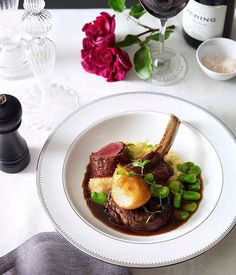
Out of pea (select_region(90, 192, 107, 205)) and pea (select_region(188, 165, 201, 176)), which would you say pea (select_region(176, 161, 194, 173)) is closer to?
pea (select_region(188, 165, 201, 176))

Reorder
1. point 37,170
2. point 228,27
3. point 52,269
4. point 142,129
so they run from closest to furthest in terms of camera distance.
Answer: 1. point 52,269
2. point 37,170
3. point 142,129
4. point 228,27

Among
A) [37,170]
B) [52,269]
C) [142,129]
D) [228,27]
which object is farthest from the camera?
[228,27]

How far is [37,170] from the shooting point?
100cm

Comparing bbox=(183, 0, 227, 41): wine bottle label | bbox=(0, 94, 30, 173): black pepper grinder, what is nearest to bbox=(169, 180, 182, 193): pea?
bbox=(0, 94, 30, 173): black pepper grinder

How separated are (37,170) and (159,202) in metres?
0.23

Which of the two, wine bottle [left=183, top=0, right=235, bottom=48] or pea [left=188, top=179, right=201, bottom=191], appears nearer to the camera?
pea [left=188, top=179, right=201, bottom=191]

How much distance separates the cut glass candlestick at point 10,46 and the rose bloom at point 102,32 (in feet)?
0.53

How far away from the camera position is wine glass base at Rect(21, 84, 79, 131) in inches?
45.6

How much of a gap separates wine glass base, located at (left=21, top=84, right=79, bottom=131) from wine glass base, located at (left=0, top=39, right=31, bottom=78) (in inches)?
2.4

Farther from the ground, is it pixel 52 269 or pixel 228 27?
pixel 228 27

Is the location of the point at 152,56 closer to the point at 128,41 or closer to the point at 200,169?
the point at 128,41

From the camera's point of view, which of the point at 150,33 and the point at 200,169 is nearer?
the point at 200,169

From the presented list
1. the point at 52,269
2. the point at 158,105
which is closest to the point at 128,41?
the point at 158,105

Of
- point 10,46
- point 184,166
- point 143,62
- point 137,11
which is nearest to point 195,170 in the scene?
point 184,166
